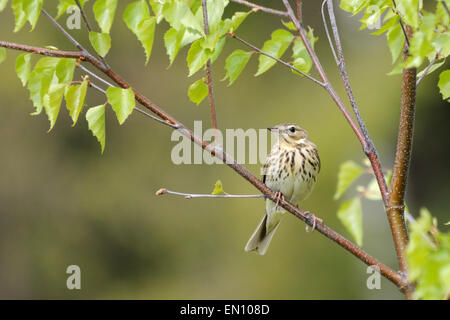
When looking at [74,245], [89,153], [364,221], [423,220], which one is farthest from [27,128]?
[423,220]

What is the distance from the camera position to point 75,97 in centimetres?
282

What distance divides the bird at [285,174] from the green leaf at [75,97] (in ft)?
9.67

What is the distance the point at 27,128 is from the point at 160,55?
2875 millimetres

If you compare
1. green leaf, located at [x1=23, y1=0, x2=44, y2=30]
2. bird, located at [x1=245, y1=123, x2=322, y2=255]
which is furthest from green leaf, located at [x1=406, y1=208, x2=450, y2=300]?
bird, located at [x1=245, y1=123, x2=322, y2=255]

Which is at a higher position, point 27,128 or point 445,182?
point 27,128

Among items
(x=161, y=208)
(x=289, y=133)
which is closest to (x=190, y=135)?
(x=289, y=133)

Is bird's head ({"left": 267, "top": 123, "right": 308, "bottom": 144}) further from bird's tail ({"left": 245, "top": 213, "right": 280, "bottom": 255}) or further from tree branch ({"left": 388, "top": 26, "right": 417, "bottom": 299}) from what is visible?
tree branch ({"left": 388, "top": 26, "right": 417, "bottom": 299})

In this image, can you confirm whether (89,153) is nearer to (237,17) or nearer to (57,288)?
(57,288)

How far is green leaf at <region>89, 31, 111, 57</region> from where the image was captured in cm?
298

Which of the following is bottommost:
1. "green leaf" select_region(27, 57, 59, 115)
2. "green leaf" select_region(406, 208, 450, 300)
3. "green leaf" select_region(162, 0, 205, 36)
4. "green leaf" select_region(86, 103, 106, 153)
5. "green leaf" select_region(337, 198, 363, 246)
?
"green leaf" select_region(406, 208, 450, 300)

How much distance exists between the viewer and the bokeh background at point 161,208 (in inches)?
503

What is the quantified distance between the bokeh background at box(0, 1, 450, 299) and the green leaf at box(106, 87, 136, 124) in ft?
32.2

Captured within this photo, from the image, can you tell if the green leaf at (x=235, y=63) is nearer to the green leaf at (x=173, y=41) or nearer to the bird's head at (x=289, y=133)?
the green leaf at (x=173, y=41)

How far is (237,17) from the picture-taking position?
312cm
